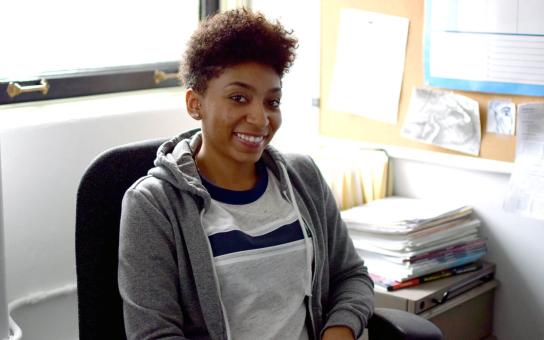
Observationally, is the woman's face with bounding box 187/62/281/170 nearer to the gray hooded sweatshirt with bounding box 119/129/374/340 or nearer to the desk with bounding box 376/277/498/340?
the gray hooded sweatshirt with bounding box 119/129/374/340

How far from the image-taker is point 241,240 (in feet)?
4.94

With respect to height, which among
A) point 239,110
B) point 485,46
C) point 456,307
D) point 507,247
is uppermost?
point 485,46

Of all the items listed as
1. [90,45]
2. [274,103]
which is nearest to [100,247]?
[274,103]

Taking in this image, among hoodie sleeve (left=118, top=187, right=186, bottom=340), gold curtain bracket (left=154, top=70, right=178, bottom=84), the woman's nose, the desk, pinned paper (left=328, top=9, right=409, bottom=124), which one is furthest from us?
gold curtain bracket (left=154, top=70, right=178, bottom=84)

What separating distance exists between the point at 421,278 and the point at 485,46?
2.09 ft

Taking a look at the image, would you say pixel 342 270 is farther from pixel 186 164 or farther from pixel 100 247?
pixel 100 247

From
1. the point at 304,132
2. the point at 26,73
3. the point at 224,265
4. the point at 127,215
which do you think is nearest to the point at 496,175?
the point at 304,132

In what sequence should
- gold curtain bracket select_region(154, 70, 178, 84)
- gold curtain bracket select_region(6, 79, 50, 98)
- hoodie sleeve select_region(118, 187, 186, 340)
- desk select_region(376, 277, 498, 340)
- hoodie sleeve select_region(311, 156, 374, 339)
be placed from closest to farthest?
hoodie sleeve select_region(118, 187, 186, 340), hoodie sleeve select_region(311, 156, 374, 339), desk select_region(376, 277, 498, 340), gold curtain bracket select_region(6, 79, 50, 98), gold curtain bracket select_region(154, 70, 178, 84)

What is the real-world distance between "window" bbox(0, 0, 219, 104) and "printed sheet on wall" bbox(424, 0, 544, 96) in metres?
0.82

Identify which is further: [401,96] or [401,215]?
[401,96]

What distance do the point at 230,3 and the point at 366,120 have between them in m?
0.64

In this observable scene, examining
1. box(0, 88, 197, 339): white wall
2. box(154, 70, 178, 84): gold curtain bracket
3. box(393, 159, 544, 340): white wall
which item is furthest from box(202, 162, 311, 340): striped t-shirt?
box(154, 70, 178, 84): gold curtain bracket

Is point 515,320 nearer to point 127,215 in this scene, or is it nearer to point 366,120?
point 366,120

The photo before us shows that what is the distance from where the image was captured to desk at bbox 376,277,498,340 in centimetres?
199
